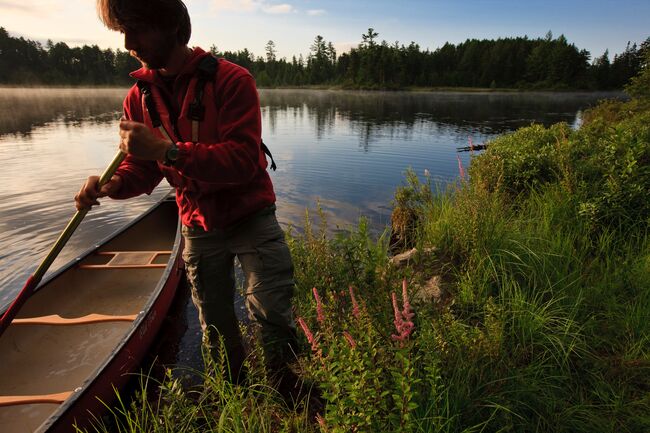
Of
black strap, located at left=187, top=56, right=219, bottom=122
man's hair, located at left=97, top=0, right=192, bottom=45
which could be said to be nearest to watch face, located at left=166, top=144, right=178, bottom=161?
black strap, located at left=187, top=56, right=219, bottom=122

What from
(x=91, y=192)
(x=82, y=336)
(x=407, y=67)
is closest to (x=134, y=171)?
(x=91, y=192)

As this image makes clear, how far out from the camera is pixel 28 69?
118 m

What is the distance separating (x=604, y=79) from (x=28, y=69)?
183706 mm

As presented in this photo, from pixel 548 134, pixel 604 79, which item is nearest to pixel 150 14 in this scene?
pixel 548 134

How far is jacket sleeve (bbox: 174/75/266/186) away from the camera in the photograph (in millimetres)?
2373

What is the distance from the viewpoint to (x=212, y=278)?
124 inches

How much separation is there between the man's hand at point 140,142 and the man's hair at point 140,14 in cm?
68

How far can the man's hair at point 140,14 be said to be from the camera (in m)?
2.30

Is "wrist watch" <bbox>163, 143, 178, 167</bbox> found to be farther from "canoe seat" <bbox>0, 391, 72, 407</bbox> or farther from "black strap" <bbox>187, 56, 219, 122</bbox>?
"canoe seat" <bbox>0, 391, 72, 407</bbox>

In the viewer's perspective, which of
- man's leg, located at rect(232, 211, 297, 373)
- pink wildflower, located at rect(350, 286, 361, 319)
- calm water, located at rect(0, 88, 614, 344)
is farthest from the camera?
calm water, located at rect(0, 88, 614, 344)

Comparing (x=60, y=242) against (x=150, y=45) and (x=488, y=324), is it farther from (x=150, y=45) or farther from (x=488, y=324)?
(x=488, y=324)

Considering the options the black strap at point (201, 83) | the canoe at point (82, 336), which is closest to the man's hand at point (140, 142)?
the black strap at point (201, 83)

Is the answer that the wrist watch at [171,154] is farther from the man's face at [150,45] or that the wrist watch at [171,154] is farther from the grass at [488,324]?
the grass at [488,324]

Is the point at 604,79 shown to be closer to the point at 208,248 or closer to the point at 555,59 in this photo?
the point at 555,59
